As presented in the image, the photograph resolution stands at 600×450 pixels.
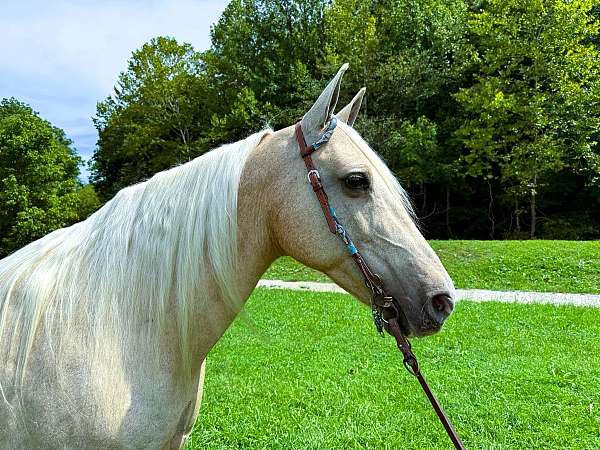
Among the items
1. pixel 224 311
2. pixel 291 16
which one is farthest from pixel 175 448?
pixel 291 16

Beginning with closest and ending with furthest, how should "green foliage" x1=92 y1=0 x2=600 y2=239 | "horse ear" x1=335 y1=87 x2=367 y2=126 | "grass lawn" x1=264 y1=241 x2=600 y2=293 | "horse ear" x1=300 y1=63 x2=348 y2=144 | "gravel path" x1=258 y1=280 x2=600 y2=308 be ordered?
"horse ear" x1=300 y1=63 x2=348 y2=144 < "horse ear" x1=335 y1=87 x2=367 y2=126 < "gravel path" x1=258 y1=280 x2=600 y2=308 < "grass lawn" x1=264 y1=241 x2=600 y2=293 < "green foliage" x1=92 y1=0 x2=600 y2=239

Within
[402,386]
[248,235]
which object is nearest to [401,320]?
[248,235]

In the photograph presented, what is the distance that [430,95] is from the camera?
752 inches

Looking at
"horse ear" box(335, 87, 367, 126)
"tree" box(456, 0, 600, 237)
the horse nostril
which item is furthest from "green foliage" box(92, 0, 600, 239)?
the horse nostril

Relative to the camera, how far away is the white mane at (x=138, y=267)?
1352mm

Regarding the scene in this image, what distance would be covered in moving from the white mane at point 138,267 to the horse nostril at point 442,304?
2.01 feet

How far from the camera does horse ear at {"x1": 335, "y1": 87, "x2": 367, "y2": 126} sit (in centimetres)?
161

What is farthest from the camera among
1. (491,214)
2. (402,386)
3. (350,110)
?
Answer: (491,214)

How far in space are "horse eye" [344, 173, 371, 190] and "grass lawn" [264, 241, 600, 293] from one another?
9.48 metres

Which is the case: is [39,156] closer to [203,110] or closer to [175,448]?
[203,110]

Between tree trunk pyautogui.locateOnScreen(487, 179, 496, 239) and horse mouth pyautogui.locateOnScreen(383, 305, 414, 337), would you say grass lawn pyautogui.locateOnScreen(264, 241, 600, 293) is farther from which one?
horse mouth pyautogui.locateOnScreen(383, 305, 414, 337)

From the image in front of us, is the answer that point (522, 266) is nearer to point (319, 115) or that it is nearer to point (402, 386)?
point (402, 386)

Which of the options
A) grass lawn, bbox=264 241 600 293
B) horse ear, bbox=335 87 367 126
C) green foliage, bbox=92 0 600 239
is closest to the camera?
horse ear, bbox=335 87 367 126

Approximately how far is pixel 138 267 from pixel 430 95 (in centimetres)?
Result: 1954
